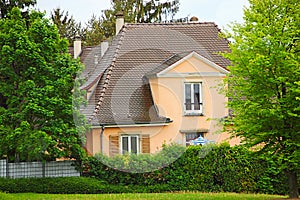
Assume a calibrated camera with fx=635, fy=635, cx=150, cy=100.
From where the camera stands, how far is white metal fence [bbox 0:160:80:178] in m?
27.5

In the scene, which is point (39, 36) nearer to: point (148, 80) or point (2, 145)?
point (2, 145)

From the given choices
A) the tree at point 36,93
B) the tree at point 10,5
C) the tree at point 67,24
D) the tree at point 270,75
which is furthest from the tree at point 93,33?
the tree at point 270,75

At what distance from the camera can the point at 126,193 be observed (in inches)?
1066

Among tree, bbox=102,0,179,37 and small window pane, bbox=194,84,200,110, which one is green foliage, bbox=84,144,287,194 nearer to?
small window pane, bbox=194,84,200,110

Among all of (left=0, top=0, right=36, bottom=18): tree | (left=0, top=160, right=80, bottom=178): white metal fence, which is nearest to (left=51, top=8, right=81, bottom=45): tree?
(left=0, top=0, right=36, bottom=18): tree

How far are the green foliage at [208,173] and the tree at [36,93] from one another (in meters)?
2.09

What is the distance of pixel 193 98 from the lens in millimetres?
35094

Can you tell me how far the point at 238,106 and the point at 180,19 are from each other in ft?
133

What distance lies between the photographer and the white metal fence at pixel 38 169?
27.5 meters

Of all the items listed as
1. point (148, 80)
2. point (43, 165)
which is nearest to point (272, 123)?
point (43, 165)

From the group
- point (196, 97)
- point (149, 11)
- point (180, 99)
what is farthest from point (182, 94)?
point (149, 11)

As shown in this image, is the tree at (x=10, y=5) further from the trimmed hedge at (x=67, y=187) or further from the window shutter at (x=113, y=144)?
the trimmed hedge at (x=67, y=187)

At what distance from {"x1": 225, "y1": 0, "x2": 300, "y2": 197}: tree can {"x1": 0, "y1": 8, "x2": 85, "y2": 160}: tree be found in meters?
8.33

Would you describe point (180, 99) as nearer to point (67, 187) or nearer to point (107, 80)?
point (107, 80)
